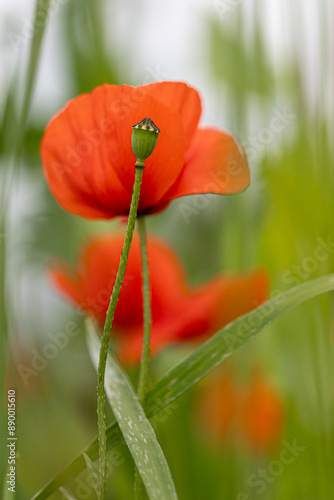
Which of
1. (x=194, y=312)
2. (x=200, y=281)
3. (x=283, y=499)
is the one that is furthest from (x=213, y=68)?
(x=283, y=499)

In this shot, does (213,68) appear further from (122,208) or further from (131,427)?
(131,427)

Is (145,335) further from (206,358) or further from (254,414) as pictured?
(254,414)

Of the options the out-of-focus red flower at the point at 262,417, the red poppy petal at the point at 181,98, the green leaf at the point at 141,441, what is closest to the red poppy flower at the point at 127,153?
the red poppy petal at the point at 181,98

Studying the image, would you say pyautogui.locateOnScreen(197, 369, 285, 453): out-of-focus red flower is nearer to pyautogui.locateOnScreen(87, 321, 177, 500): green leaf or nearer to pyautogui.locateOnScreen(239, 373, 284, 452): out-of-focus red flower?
pyautogui.locateOnScreen(239, 373, 284, 452): out-of-focus red flower

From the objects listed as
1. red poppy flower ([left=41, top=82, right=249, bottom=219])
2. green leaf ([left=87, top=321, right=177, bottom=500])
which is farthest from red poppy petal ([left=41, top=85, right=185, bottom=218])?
green leaf ([left=87, top=321, right=177, bottom=500])

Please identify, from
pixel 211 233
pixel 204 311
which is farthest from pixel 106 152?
pixel 211 233

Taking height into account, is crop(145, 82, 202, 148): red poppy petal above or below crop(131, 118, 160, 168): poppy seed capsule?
above
